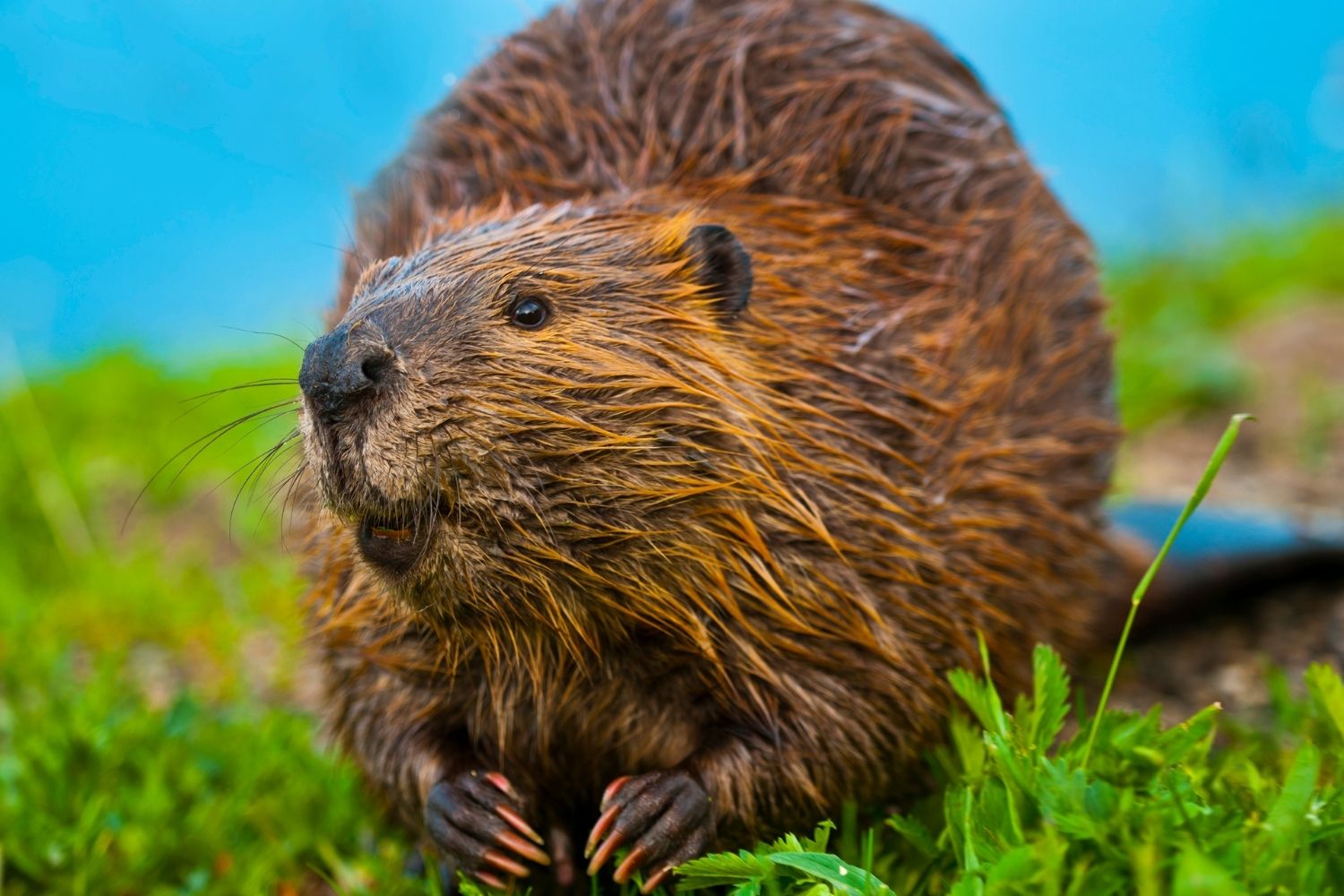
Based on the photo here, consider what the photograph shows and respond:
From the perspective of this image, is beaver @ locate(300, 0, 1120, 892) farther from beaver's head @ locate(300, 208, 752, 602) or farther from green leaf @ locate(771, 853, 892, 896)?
green leaf @ locate(771, 853, 892, 896)

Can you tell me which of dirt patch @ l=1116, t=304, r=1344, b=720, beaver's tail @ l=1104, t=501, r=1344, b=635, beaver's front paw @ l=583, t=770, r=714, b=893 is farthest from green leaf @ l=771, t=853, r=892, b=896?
beaver's tail @ l=1104, t=501, r=1344, b=635

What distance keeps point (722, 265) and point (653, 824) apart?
2.63 ft

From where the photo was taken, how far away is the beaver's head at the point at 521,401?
1663 millimetres

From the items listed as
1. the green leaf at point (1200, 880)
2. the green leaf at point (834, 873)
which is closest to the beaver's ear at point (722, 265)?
the green leaf at point (834, 873)

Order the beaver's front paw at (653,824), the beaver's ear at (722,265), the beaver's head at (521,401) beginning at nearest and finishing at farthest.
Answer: the beaver's head at (521,401) < the beaver's front paw at (653,824) < the beaver's ear at (722,265)

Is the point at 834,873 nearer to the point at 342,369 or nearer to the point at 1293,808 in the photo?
the point at 1293,808

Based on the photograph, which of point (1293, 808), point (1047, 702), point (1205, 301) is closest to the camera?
point (1293, 808)

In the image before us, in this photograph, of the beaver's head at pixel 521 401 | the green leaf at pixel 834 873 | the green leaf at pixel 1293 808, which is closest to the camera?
the green leaf at pixel 1293 808

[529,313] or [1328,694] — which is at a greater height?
[529,313]

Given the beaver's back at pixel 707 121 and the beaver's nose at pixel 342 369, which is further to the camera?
the beaver's back at pixel 707 121

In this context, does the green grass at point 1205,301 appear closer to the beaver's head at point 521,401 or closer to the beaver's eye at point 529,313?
the beaver's head at point 521,401

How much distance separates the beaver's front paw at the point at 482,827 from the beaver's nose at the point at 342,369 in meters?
0.61

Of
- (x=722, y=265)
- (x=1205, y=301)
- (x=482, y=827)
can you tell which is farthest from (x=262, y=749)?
(x=1205, y=301)

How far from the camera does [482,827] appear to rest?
1.90 meters
